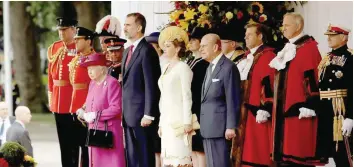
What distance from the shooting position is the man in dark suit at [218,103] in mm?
11180

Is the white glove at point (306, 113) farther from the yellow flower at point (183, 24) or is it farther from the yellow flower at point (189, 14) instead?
the yellow flower at point (189, 14)

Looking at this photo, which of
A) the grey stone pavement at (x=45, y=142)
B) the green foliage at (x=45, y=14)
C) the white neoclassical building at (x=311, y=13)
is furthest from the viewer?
the green foliage at (x=45, y=14)

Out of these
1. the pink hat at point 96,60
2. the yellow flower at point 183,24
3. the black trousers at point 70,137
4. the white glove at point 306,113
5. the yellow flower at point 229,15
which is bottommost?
the black trousers at point 70,137

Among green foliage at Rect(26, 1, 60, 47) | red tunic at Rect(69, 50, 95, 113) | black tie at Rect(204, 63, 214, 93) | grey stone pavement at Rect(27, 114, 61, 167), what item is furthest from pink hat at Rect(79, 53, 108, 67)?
green foliage at Rect(26, 1, 60, 47)

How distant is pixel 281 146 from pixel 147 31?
3.30m

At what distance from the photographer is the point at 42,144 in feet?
67.2

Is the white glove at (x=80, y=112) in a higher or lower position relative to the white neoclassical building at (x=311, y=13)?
lower

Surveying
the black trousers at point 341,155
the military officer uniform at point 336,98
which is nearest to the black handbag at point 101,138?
the military officer uniform at point 336,98

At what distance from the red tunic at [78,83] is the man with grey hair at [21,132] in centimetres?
53

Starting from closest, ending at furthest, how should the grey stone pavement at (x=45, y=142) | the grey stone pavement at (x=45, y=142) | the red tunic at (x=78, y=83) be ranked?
the red tunic at (x=78, y=83), the grey stone pavement at (x=45, y=142), the grey stone pavement at (x=45, y=142)

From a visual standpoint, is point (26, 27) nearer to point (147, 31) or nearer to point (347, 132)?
point (147, 31)

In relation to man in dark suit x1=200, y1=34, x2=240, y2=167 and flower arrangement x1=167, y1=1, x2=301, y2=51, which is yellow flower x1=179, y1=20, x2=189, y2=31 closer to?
flower arrangement x1=167, y1=1, x2=301, y2=51

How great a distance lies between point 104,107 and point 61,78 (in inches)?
50.7

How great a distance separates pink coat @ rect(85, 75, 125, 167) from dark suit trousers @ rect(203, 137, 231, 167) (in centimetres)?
105
